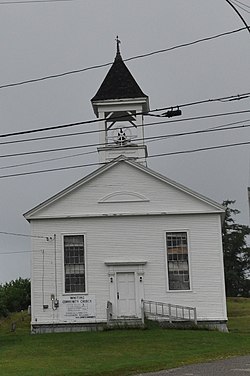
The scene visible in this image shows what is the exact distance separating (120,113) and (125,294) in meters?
8.77

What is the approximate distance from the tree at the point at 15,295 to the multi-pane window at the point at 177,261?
1820cm

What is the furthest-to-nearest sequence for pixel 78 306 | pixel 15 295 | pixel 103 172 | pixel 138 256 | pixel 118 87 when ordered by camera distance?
pixel 15 295 < pixel 118 87 < pixel 103 172 < pixel 138 256 < pixel 78 306

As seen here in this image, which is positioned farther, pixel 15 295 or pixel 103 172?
pixel 15 295

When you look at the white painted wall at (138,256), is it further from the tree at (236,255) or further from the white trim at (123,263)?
the tree at (236,255)

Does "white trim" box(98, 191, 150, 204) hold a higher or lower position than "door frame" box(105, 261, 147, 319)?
higher

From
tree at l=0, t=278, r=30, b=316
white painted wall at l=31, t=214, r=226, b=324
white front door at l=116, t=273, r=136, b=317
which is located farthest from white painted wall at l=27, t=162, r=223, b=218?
tree at l=0, t=278, r=30, b=316

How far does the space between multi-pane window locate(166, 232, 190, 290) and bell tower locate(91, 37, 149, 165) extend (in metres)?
3.82

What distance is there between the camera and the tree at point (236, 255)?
249ft

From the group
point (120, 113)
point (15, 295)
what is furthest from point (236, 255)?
point (120, 113)

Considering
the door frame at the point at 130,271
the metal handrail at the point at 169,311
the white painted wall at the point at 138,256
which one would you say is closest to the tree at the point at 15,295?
the white painted wall at the point at 138,256

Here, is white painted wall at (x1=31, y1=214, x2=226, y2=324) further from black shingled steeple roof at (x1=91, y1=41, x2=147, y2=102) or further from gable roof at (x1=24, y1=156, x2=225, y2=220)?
black shingled steeple roof at (x1=91, y1=41, x2=147, y2=102)

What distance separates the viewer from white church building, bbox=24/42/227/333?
32.5 m

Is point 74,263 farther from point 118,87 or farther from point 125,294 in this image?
point 118,87

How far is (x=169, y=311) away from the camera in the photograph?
1272 inches
